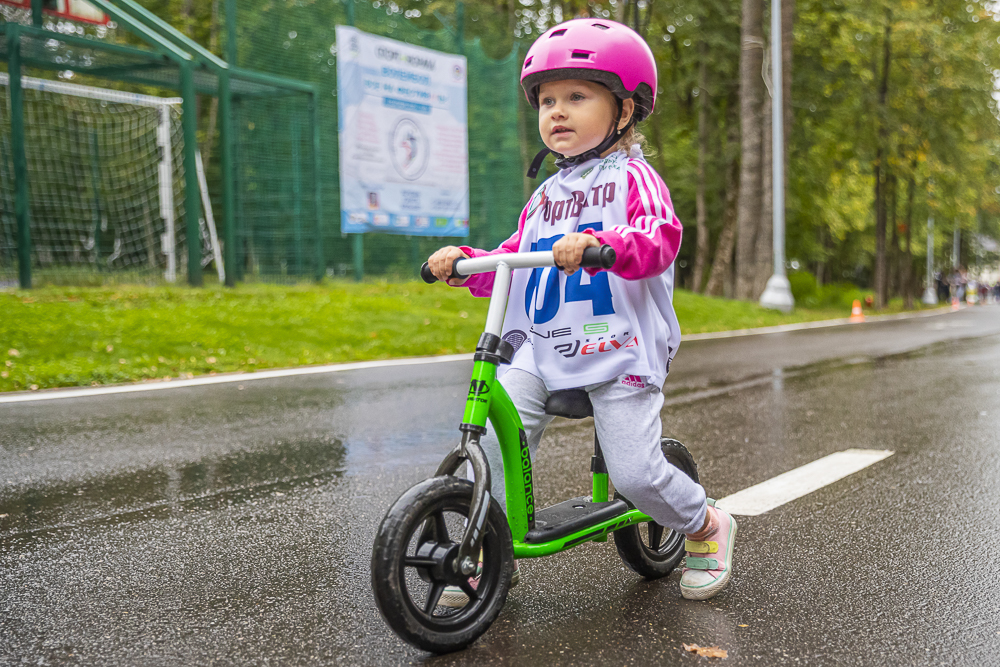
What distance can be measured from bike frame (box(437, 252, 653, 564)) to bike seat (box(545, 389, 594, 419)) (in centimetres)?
13

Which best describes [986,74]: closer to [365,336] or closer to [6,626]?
[365,336]

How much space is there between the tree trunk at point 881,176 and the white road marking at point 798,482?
25.3 m

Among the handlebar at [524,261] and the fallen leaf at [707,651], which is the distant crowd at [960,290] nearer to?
the fallen leaf at [707,651]

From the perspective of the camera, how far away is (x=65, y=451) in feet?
Result: 17.9

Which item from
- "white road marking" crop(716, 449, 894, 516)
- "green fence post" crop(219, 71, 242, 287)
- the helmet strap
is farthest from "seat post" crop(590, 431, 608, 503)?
"green fence post" crop(219, 71, 242, 287)

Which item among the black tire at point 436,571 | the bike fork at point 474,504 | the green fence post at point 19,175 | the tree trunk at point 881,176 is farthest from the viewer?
the tree trunk at point 881,176

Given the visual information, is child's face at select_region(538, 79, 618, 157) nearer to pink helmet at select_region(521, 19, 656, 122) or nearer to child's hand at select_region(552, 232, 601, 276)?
pink helmet at select_region(521, 19, 656, 122)

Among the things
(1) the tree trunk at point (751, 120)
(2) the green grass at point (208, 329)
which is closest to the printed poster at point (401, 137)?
(2) the green grass at point (208, 329)

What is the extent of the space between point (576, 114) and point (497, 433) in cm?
95

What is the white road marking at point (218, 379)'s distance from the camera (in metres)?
7.50

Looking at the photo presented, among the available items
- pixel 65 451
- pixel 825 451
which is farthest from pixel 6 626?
pixel 825 451

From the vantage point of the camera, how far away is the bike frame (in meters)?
2.58

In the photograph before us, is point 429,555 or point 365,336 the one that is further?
point 365,336

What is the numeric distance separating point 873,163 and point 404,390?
26893 mm
